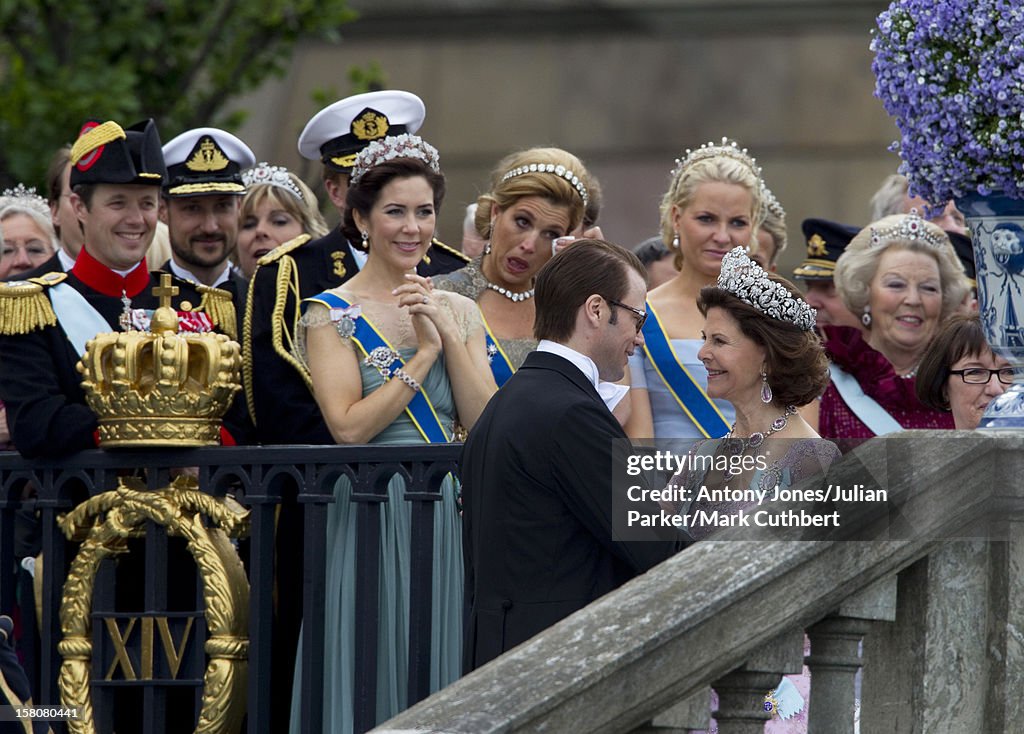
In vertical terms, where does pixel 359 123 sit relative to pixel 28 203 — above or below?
above

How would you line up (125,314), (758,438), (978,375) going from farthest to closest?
(125,314)
(978,375)
(758,438)

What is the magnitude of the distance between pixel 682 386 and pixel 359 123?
155 centimetres

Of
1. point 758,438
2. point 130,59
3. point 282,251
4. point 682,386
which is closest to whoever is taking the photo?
point 758,438

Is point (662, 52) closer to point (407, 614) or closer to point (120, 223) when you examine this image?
point (120, 223)

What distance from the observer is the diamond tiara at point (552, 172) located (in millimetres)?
5848

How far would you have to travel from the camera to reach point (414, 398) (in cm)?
540

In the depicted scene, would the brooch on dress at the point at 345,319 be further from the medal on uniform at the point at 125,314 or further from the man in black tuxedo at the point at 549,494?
the man in black tuxedo at the point at 549,494

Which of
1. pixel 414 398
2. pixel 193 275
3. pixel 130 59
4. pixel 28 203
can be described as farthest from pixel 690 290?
pixel 130 59

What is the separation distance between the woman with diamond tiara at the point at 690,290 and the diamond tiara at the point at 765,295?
0.72m

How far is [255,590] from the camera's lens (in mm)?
5188

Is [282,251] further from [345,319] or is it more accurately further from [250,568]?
[250,568]

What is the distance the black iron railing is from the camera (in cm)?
496

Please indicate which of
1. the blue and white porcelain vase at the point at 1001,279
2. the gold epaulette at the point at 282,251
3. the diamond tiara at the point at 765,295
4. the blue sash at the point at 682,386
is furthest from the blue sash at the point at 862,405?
the blue and white porcelain vase at the point at 1001,279

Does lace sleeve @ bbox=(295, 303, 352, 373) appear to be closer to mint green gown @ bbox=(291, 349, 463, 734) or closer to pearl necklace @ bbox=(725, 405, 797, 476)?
mint green gown @ bbox=(291, 349, 463, 734)
